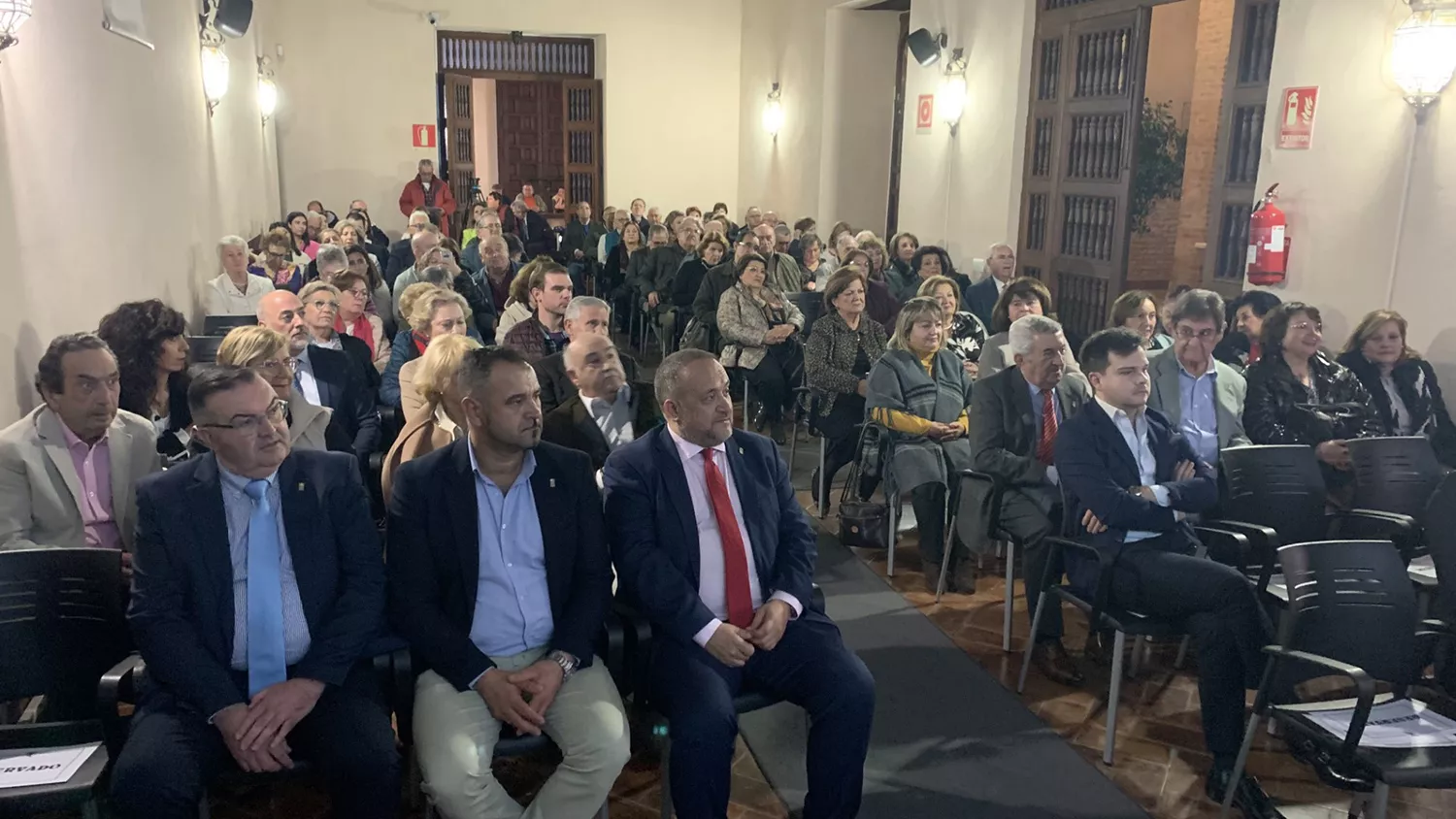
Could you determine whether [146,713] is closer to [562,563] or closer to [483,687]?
[483,687]

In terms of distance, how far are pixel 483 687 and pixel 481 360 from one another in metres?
0.83

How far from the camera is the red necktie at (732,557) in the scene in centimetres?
296

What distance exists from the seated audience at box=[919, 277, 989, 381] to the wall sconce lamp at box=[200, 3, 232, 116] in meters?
5.60

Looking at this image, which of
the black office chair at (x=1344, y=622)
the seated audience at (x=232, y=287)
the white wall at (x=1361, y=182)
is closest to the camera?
the black office chair at (x=1344, y=622)

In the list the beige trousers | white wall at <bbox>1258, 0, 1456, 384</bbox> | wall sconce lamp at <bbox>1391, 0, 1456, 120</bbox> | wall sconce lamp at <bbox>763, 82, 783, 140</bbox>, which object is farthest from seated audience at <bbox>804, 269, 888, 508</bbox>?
wall sconce lamp at <bbox>763, 82, 783, 140</bbox>

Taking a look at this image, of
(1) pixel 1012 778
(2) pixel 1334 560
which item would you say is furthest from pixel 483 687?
(2) pixel 1334 560

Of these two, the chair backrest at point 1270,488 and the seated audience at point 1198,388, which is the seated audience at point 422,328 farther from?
the chair backrest at point 1270,488

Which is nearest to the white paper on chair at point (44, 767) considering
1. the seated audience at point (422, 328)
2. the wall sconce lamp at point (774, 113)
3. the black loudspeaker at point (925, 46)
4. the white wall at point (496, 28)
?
the seated audience at point (422, 328)

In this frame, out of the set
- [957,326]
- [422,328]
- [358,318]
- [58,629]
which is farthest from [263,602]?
[957,326]

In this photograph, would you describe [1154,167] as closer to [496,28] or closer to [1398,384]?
[1398,384]

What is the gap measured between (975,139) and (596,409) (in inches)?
261

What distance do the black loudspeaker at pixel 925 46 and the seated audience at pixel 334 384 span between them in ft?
23.1

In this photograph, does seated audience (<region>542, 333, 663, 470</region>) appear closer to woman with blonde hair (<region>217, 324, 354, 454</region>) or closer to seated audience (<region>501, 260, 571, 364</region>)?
woman with blonde hair (<region>217, 324, 354, 454</region>)

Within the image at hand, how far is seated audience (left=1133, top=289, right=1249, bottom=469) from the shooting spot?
439cm
